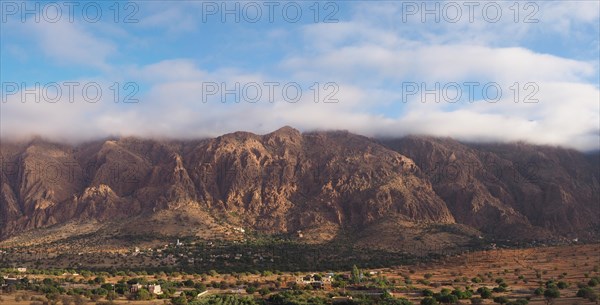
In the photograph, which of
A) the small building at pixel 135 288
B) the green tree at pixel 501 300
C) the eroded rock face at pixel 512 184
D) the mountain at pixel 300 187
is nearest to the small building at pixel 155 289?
the small building at pixel 135 288

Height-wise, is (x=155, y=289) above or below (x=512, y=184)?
below

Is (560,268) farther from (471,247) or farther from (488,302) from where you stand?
(471,247)

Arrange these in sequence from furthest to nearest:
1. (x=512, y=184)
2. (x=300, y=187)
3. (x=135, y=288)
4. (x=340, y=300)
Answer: (x=512, y=184) < (x=300, y=187) < (x=135, y=288) < (x=340, y=300)

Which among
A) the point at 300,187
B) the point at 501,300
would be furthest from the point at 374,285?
the point at 300,187

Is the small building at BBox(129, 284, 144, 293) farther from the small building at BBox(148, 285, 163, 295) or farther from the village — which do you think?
the small building at BBox(148, 285, 163, 295)

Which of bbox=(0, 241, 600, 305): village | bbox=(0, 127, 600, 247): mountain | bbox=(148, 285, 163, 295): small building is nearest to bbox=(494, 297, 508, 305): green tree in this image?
bbox=(0, 241, 600, 305): village

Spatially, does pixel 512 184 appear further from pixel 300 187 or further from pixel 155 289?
pixel 155 289

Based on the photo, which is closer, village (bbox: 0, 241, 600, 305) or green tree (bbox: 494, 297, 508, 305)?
green tree (bbox: 494, 297, 508, 305)

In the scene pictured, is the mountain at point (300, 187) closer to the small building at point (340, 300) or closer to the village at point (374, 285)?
the village at point (374, 285)

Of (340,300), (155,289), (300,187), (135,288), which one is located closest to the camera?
(340,300)
